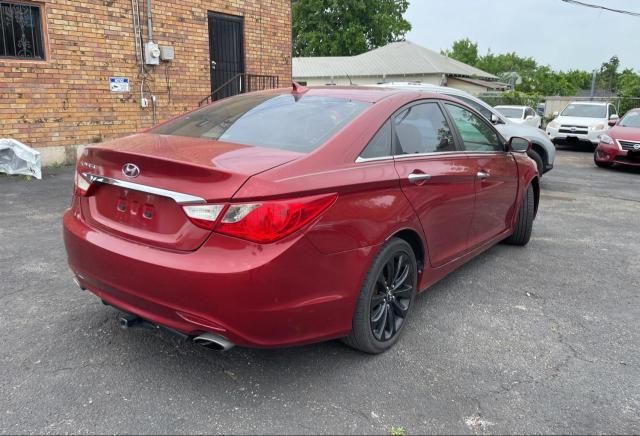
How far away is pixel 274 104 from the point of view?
11.3ft

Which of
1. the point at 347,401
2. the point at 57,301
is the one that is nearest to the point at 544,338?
the point at 347,401

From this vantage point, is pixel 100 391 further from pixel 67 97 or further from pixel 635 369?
pixel 67 97

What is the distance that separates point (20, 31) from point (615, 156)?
1209cm

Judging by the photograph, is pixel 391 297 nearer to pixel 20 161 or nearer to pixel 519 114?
pixel 20 161

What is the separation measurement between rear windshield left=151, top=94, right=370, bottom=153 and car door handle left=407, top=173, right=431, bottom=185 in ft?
1.66

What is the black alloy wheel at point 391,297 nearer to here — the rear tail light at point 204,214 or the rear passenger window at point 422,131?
the rear passenger window at point 422,131

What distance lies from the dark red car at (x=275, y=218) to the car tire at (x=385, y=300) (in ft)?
0.04

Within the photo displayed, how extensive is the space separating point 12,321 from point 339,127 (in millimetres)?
2483

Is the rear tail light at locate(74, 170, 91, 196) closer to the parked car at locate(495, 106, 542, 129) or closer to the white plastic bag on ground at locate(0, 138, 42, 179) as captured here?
the white plastic bag on ground at locate(0, 138, 42, 179)

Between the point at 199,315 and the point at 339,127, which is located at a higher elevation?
the point at 339,127

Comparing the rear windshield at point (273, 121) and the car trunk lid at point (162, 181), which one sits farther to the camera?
the rear windshield at point (273, 121)

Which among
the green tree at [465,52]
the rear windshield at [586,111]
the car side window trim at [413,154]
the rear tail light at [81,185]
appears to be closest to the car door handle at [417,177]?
the car side window trim at [413,154]

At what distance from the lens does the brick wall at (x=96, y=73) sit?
8.57m

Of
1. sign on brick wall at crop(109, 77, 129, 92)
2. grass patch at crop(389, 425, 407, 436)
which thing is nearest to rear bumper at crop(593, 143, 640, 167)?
sign on brick wall at crop(109, 77, 129, 92)
